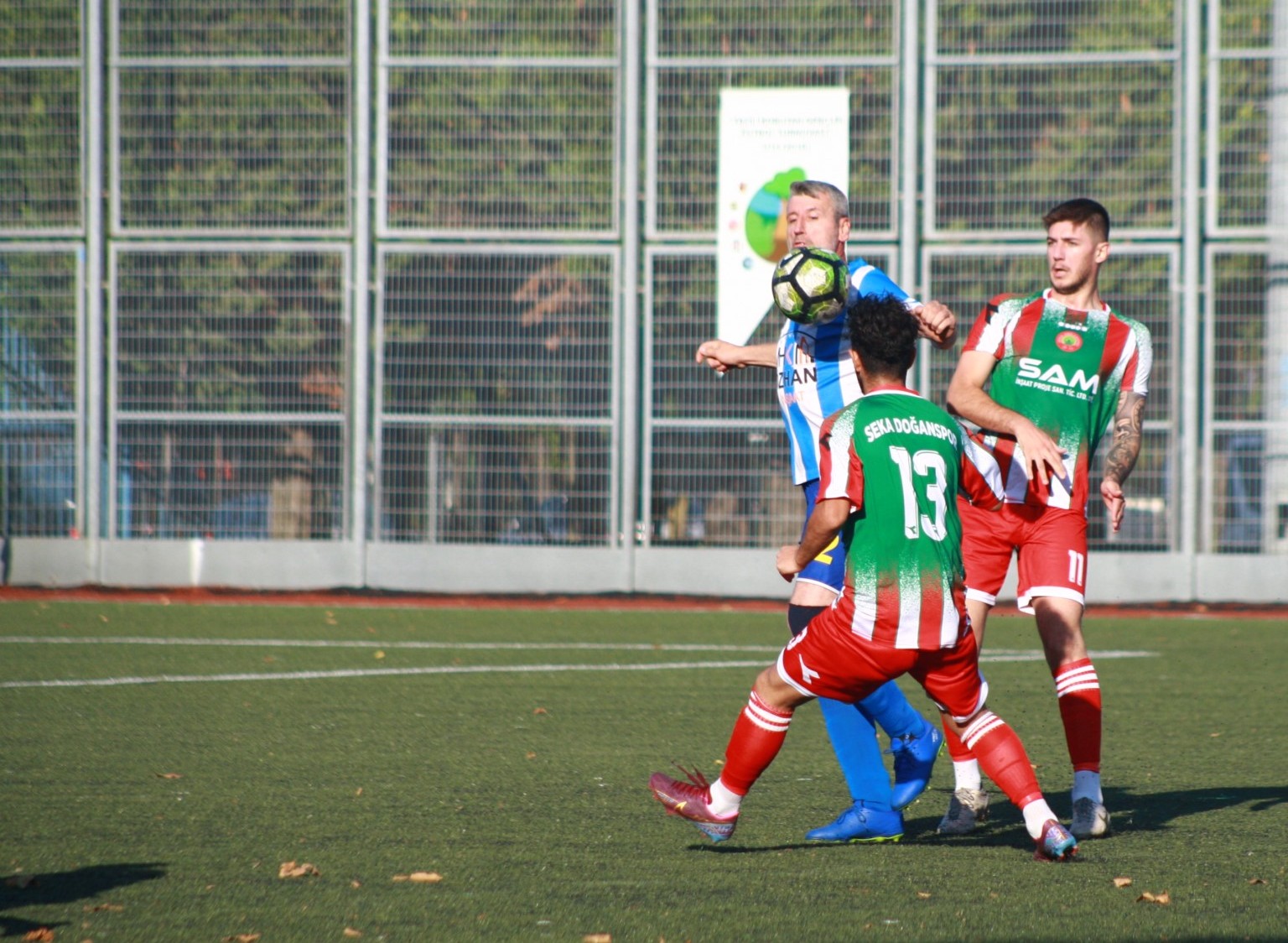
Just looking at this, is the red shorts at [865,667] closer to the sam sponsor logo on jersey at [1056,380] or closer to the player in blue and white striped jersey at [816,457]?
the player in blue and white striped jersey at [816,457]

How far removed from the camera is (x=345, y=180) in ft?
54.4

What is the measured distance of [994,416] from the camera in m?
5.22

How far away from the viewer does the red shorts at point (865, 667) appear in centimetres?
439

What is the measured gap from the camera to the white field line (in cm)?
872

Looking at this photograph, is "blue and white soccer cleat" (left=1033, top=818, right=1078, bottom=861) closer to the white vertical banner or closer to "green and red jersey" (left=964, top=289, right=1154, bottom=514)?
"green and red jersey" (left=964, top=289, right=1154, bottom=514)

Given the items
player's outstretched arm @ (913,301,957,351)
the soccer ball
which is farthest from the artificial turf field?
the soccer ball

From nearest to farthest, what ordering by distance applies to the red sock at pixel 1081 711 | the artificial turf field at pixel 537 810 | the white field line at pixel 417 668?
1. the artificial turf field at pixel 537 810
2. the red sock at pixel 1081 711
3. the white field line at pixel 417 668

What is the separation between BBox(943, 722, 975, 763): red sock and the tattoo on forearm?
1.13m

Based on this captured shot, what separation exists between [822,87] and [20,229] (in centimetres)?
854

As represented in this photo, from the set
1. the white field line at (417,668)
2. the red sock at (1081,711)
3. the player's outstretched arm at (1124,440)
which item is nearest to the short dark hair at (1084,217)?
the player's outstretched arm at (1124,440)

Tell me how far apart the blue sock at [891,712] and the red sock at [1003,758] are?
0.42 meters

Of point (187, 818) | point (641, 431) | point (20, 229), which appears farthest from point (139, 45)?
A: point (187, 818)

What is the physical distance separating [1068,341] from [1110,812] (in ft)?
5.30

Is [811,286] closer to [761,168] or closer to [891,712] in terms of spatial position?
[891,712]
